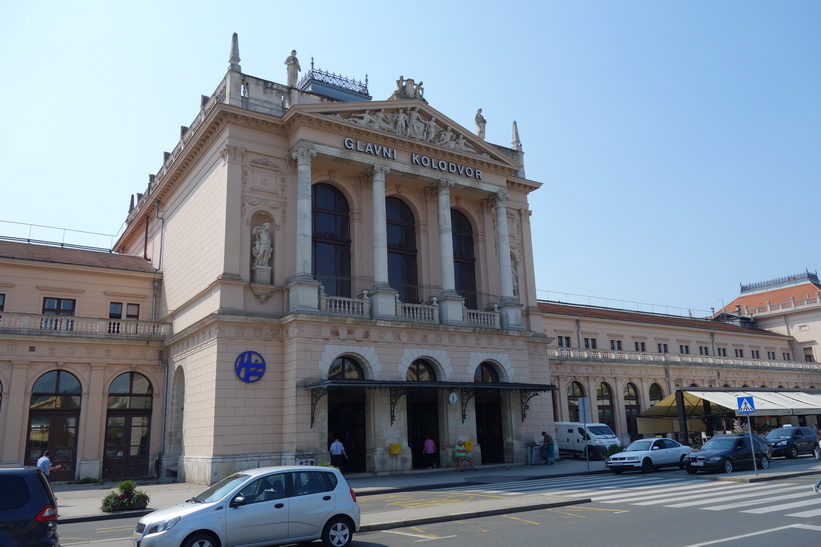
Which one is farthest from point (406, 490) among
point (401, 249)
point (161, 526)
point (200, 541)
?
point (401, 249)

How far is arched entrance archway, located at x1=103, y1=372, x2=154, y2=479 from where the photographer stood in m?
33.8

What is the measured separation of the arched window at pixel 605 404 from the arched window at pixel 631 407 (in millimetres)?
1440

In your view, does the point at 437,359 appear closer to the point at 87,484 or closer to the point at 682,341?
the point at 87,484

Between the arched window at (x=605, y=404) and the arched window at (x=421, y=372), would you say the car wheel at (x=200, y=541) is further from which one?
the arched window at (x=605, y=404)

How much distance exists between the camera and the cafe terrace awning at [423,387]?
28.1 m

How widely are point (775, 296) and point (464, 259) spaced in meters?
61.8

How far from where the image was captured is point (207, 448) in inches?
1113

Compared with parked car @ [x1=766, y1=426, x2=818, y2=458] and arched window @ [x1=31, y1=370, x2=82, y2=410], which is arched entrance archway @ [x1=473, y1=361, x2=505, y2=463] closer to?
parked car @ [x1=766, y1=426, x2=818, y2=458]

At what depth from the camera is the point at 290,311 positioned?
98.6ft

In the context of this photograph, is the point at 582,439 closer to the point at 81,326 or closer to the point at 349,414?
the point at 349,414

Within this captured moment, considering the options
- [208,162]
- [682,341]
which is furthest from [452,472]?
[682,341]

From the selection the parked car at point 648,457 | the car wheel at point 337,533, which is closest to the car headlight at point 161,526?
the car wheel at point 337,533

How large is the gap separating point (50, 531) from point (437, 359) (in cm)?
2413

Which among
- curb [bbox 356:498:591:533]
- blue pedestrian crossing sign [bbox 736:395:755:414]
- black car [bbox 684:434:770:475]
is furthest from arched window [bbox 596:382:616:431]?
curb [bbox 356:498:591:533]
